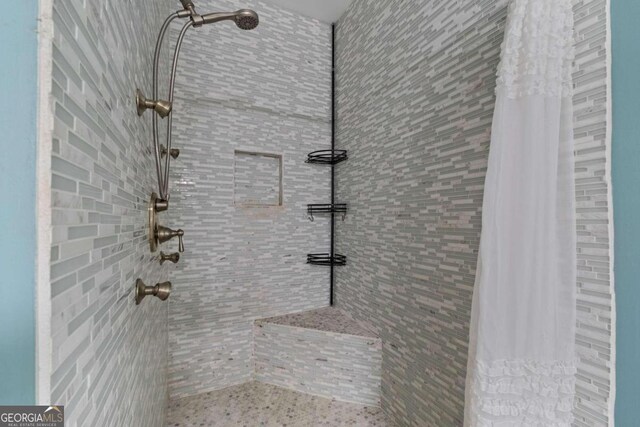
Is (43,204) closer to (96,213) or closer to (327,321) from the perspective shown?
(96,213)

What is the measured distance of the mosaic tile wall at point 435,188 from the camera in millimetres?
627

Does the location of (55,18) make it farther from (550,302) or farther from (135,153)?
(550,302)

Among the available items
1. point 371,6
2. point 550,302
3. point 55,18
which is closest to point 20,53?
point 55,18

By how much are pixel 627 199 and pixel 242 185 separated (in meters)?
1.56

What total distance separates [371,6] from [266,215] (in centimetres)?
129

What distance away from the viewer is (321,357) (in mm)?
1475

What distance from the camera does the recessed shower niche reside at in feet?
5.41

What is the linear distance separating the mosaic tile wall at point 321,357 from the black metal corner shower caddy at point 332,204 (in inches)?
13.5

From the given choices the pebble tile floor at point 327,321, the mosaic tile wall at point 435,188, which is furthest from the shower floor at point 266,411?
the pebble tile floor at point 327,321

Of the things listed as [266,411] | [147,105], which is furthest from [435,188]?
[266,411]

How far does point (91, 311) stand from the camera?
0.37 metres

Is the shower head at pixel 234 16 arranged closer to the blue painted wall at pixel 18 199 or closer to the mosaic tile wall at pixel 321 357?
the blue painted wall at pixel 18 199
